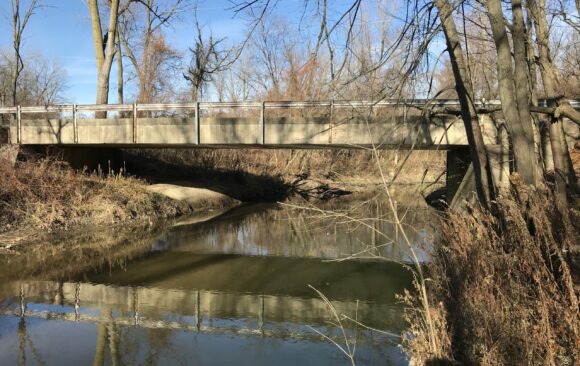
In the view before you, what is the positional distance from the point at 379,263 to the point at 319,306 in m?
4.53

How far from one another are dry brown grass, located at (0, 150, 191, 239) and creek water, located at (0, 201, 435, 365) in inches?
75.3

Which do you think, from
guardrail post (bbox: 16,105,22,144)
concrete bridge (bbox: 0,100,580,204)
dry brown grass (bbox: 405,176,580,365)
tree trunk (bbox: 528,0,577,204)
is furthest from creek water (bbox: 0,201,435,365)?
guardrail post (bbox: 16,105,22,144)

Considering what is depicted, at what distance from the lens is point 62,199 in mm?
18062

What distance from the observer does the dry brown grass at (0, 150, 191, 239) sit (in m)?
16.3

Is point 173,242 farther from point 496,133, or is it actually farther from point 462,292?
point 462,292

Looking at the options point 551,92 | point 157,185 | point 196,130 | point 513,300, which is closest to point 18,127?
point 157,185

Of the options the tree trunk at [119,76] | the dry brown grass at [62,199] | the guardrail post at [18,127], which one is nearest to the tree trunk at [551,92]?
the dry brown grass at [62,199]

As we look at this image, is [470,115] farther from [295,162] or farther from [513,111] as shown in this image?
[295,162]

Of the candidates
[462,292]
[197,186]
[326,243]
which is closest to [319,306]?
[462,292]

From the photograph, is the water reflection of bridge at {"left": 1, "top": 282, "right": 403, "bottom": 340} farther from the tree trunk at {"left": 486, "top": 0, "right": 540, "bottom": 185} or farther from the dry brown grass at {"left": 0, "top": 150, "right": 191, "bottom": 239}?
the dry brown grass at {"left": 0, "top": 150, "right": 191, "bottom": 239}

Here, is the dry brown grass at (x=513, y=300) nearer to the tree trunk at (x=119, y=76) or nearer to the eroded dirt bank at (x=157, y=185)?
the eroded dirt bank at (x=157, y=185)

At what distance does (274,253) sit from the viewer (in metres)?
15.0

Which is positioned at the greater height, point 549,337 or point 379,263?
point 549,337

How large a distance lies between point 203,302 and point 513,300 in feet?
19.9
